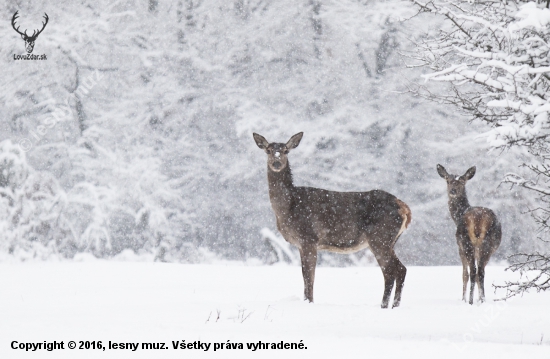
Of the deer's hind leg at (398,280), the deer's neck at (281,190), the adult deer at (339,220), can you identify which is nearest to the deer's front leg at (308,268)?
the adult deer at (339,220)

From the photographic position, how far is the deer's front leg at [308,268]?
8914mm

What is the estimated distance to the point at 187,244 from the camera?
63.8 ft

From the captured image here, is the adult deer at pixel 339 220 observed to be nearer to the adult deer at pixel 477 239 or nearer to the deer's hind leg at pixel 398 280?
the deer's hind leg at pixel 398 280

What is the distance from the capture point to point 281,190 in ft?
31.1

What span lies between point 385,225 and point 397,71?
11845 mm

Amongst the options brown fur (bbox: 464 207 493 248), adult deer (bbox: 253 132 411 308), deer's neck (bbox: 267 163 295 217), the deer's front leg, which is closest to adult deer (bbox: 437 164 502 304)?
brown fur (bbox: 464 207 493 248)

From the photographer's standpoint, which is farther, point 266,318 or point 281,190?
point 281,190

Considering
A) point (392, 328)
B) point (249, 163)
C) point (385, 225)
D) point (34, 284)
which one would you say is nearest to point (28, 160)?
point (249, 163)

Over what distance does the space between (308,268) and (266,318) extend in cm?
181

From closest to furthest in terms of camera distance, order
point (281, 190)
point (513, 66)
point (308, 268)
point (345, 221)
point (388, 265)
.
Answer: point (513, 66) → point (308, 268) → point (388, 265) → point (345, 221) → point (281, 190)

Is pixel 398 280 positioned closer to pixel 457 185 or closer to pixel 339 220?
pixel 339 220

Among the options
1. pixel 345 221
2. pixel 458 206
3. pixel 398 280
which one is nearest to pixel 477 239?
pixel 458 206

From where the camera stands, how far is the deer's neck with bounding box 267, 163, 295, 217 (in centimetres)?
938

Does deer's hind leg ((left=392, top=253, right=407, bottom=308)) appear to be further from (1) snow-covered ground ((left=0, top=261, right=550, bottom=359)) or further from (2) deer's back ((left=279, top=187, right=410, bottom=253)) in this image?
(2) deer's back ((left=279, top=187, right=410, bottom=253))
